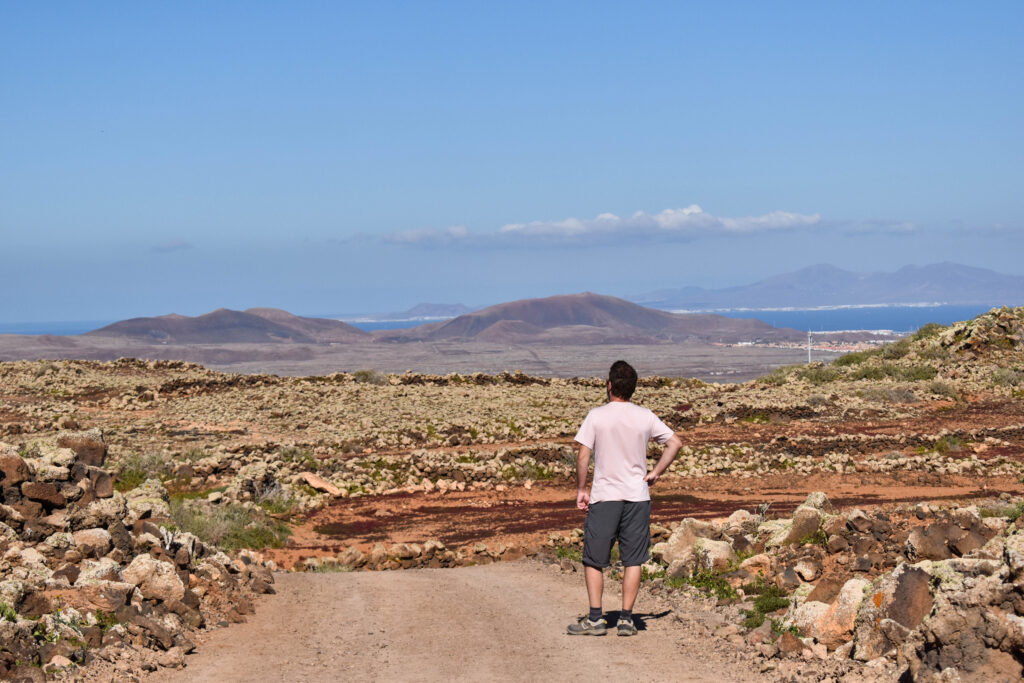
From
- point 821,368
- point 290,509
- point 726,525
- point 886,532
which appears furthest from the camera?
point 821,368

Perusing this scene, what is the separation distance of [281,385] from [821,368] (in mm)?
27156

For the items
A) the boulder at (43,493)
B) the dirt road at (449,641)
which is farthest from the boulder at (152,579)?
the boulder at (43,493)

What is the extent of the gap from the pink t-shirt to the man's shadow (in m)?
1.54

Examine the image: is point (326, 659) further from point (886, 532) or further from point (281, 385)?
point (281, 385)

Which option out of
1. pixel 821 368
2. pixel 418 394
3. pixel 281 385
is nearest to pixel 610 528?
pixel 418 394

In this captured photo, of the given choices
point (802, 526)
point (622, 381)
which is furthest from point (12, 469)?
point (802, 526)

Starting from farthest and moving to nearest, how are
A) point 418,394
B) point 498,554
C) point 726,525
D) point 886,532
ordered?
point 418,394, point 498,554, point 726,525, point 886,532

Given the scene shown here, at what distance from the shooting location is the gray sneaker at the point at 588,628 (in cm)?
921

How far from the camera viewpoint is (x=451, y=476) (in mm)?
25531

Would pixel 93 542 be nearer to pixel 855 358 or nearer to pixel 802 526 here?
pixel 802 526

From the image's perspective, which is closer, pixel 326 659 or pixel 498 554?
pixel 326 659

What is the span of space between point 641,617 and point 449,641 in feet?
6.72

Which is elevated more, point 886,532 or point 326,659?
point 886,532

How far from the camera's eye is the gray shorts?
898 cm
